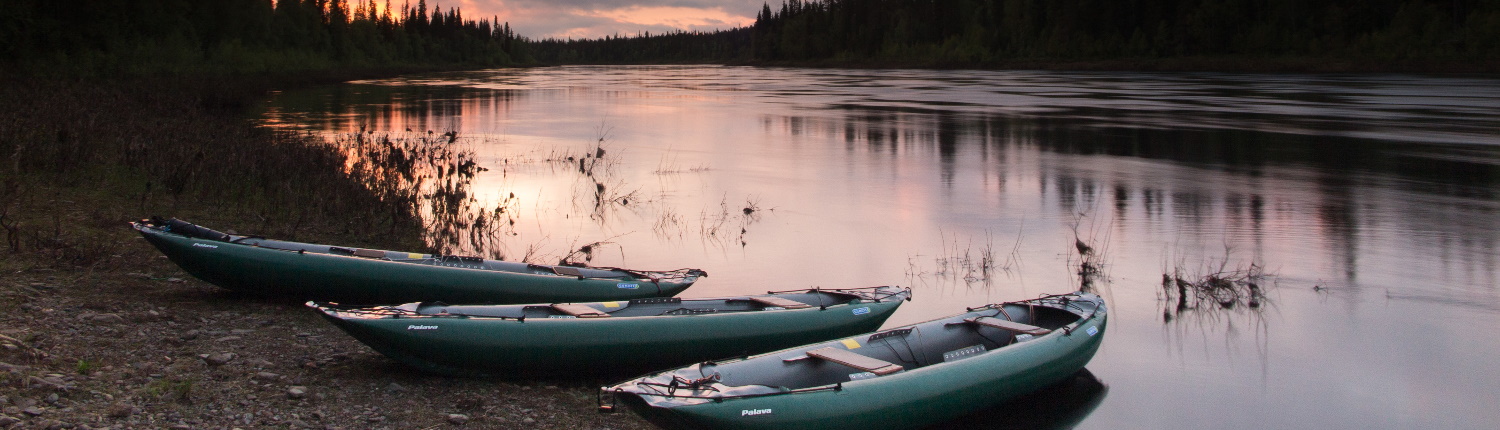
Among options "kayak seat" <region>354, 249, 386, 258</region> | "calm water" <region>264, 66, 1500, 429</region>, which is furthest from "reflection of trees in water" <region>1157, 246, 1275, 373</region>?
"kayak seat" <region>354, 249, 386, 258</region>

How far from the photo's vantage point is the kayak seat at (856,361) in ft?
24.8

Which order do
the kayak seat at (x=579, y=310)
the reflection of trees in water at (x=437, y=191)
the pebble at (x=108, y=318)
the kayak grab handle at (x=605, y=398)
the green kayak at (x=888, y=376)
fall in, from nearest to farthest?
the green kayak at (x=888, y=376)
the kayak grab handle at (x=605, y=398)
the kayak seat at (x=579, y=310)
the pebble at (x=108, y=318)
the reflection of trees in water at (x=437, y=191)

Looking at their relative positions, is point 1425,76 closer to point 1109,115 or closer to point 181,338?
point 1109,115

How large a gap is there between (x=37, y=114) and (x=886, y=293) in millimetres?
19395

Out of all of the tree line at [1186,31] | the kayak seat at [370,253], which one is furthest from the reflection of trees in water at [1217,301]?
the tree line at [1186,31]

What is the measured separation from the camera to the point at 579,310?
8906mm

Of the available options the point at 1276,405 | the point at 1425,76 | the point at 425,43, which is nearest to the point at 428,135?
the point at 1276,405

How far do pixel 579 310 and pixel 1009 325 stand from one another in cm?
357

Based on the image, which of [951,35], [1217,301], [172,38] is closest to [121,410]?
[1217,301]

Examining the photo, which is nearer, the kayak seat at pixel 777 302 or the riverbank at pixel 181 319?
the riverbank at pixel 181 319

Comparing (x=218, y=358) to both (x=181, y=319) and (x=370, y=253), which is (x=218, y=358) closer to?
(x=181, y=319)

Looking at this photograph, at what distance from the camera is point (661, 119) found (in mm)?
44062

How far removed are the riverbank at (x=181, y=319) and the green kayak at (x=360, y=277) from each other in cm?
33

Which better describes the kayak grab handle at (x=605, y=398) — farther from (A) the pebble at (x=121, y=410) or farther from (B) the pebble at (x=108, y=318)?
(B) the pebble at (x=108, y=318)
